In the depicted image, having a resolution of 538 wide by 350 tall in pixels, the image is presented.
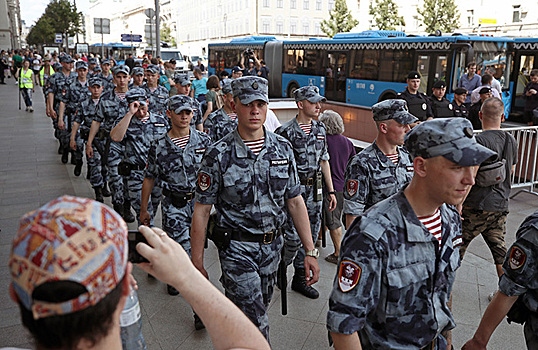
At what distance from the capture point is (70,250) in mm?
965

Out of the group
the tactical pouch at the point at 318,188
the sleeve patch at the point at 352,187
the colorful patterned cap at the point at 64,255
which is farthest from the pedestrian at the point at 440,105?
the colorful patterned cap at the point at 64,255

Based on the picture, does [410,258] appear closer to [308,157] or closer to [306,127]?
[308,157]

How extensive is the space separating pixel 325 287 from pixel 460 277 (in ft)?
5.28

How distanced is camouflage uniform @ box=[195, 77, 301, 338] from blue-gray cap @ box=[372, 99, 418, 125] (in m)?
1.04

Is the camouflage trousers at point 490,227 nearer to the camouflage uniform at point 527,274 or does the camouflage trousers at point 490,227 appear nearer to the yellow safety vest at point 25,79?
the camouflage uniform at point 527,274

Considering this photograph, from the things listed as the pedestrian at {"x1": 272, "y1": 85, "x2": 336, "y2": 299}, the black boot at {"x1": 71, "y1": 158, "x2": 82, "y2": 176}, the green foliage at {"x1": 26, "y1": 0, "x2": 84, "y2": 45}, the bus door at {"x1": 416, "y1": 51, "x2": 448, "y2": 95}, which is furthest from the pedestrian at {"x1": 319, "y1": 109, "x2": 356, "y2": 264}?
the green foliage at {"x1": 26, "y1": 0, "x2": 84, "y2": 45}

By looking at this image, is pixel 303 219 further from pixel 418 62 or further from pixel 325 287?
pixel 418 62

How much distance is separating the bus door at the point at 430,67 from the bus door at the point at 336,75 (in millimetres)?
4204

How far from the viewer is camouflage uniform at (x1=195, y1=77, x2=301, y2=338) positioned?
336cm

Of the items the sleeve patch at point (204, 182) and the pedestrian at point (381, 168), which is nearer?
the sleeve patch at point (204, 182)

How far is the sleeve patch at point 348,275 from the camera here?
2.11m

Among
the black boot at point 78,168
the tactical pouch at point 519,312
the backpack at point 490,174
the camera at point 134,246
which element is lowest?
the black boot at point 78,168

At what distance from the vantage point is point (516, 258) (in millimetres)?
2465

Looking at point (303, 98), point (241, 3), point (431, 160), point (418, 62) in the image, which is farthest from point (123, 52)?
point (431, 160)
